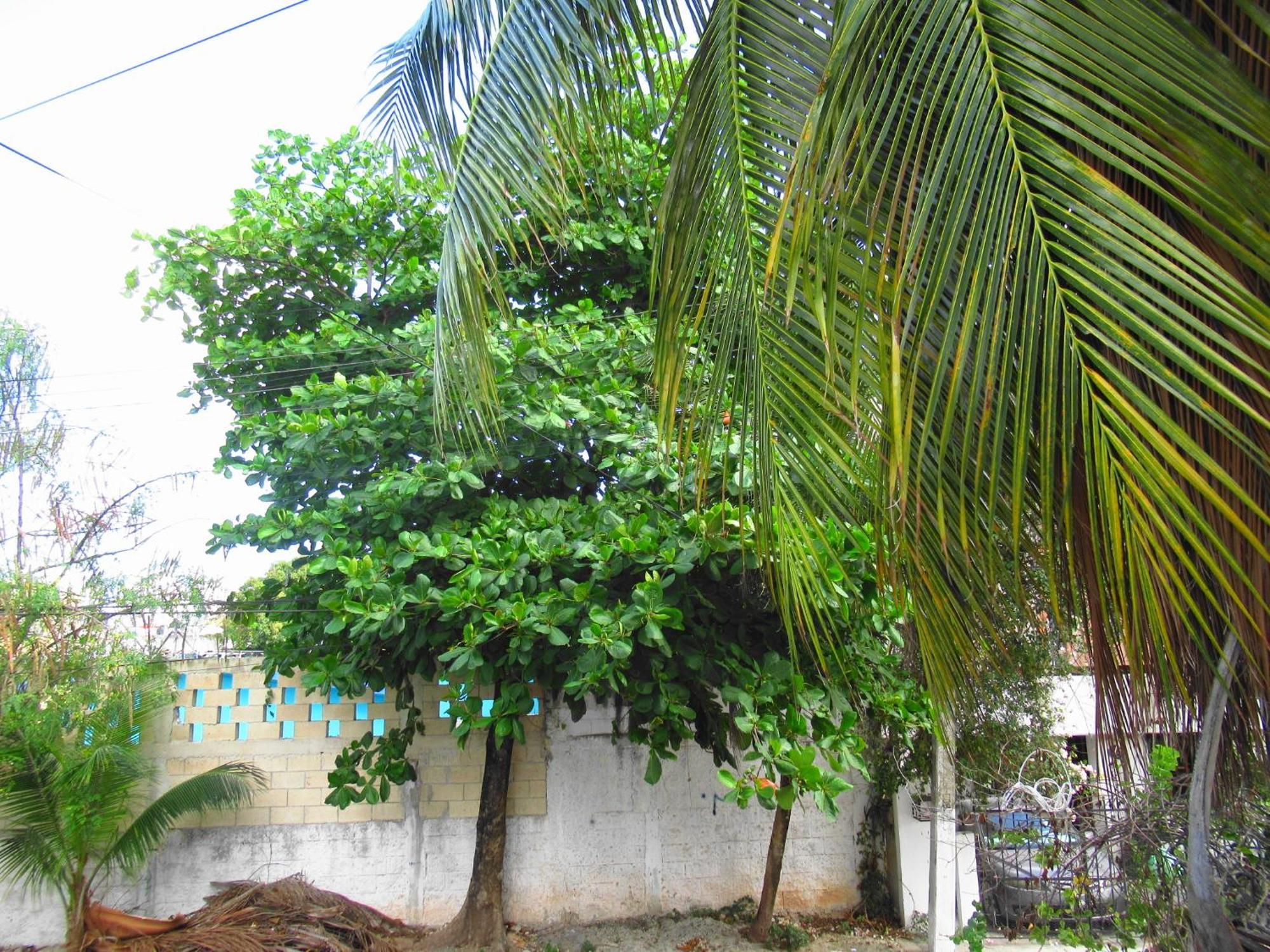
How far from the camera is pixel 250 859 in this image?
277 inches

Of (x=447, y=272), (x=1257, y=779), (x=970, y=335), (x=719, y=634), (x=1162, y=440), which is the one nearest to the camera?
(x=1162, y=440)

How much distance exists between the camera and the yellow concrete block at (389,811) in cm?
725

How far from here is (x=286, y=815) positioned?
7.16m

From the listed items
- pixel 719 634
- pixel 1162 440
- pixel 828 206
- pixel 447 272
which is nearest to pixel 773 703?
pixel 719 634

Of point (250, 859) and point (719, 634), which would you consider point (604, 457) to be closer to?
point (719, 634)

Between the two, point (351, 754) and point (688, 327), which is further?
point (351, 754)

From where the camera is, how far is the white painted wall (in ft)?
23.1

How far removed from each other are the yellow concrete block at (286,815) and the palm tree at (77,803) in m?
0.63

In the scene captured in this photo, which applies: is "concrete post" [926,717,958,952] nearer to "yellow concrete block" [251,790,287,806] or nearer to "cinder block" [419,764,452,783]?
"cinder block" [419,764,452,783]

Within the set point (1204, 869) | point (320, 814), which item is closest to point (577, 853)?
point (320, 814)

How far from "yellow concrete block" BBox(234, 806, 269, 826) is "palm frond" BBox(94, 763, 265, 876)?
2.7 inches

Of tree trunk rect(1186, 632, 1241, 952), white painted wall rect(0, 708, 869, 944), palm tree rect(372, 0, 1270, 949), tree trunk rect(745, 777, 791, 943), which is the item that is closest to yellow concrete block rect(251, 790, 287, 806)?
white painted wall rect(0, 708, 869, 944)

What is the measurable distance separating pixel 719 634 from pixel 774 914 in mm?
2925

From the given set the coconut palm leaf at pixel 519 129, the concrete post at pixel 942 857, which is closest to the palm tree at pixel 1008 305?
the coconut palm leaf at pixel 519 129
